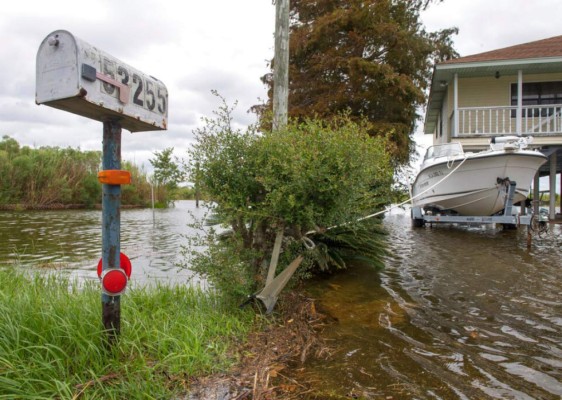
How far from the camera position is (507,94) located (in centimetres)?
1335

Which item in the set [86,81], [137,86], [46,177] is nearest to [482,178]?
[137,86]

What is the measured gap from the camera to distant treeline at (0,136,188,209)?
23.4 meters

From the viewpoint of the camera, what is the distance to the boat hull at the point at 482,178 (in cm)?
852

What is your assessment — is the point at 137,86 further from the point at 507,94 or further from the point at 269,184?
the point at 507,94

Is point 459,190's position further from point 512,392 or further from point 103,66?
point 103,66

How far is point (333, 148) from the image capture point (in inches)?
127

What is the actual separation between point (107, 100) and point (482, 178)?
28.7 feet

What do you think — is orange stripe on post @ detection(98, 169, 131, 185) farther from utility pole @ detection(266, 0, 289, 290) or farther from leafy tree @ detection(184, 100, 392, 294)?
utility pole @ detection(266, 0, 289, 290)

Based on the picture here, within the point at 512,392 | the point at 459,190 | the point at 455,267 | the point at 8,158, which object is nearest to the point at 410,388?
the point at 512,392

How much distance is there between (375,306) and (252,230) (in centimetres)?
153

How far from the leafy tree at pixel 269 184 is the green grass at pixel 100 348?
18.8 inches

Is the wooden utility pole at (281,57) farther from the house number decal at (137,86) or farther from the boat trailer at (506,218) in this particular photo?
the boat trailer at (506,218)

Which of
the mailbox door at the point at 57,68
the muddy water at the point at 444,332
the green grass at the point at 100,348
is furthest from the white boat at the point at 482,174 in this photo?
the mailbox door at the point at 57,68

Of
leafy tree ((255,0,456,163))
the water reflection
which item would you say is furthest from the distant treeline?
leafy tree ((255,0,456,163))
